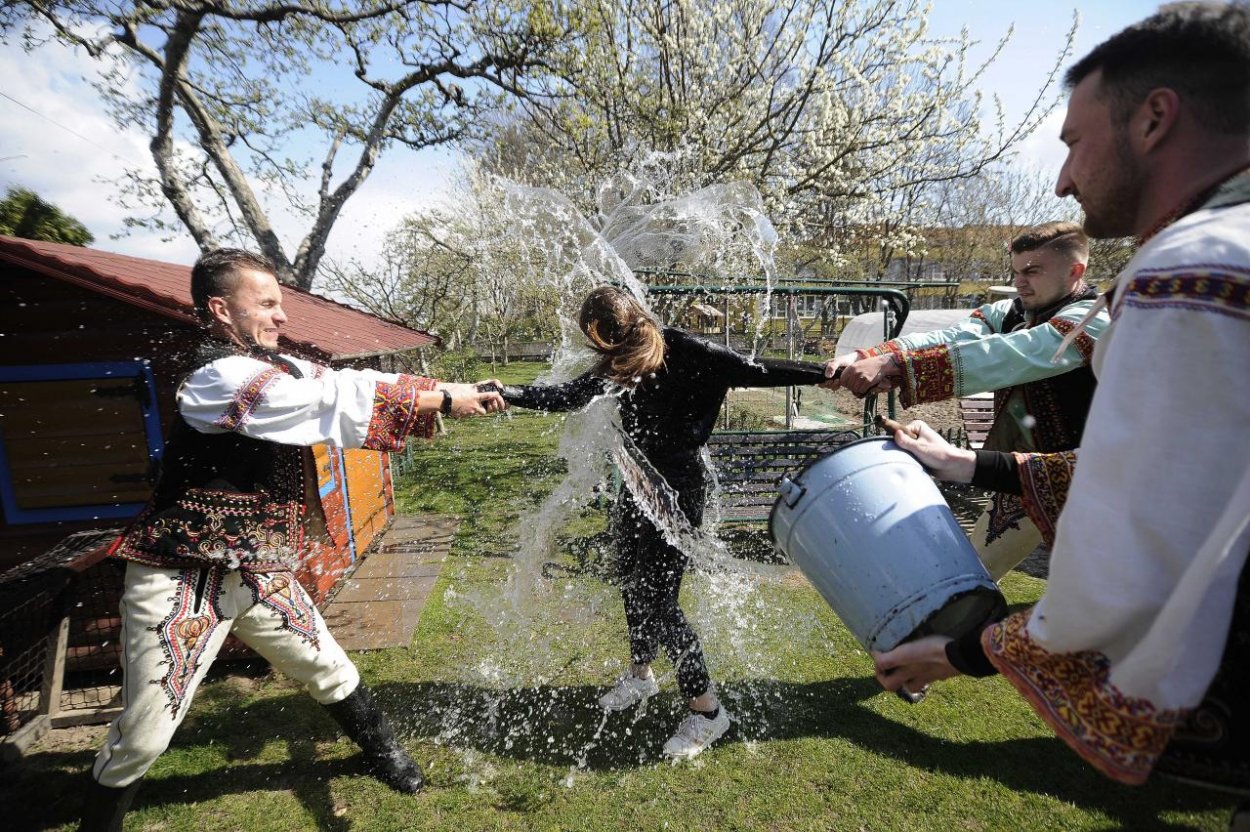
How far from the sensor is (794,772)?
2674 mm

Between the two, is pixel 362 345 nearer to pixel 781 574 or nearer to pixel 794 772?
pixel 781 574

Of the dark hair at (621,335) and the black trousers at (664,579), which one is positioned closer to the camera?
the dark hair at (621,335)

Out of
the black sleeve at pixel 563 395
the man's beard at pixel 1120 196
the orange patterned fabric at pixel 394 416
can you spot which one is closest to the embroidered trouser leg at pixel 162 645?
the orange patterned fabric at pixel 394 416

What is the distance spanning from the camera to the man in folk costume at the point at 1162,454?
0.77 meters

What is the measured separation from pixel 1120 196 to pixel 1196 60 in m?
0.21

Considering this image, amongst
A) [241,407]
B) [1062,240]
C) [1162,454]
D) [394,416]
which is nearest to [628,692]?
[394,416]

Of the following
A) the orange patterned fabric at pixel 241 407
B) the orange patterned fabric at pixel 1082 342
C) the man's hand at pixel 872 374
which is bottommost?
the orange patterned fabric at pixel 241 407

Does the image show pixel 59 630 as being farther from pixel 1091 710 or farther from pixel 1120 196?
pixel 1120 196

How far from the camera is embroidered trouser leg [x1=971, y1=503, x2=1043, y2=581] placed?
2865 mm

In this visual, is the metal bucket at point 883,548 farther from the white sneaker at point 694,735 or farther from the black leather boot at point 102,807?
the black leather boot at point 102,807

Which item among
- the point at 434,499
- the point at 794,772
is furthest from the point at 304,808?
the point at 434,499

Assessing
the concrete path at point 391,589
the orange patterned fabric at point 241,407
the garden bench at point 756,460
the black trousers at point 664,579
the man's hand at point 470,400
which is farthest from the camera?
the garden bench at point 756,460

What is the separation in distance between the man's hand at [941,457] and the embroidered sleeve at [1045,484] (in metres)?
0.12

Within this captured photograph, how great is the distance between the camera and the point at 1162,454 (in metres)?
0.78
